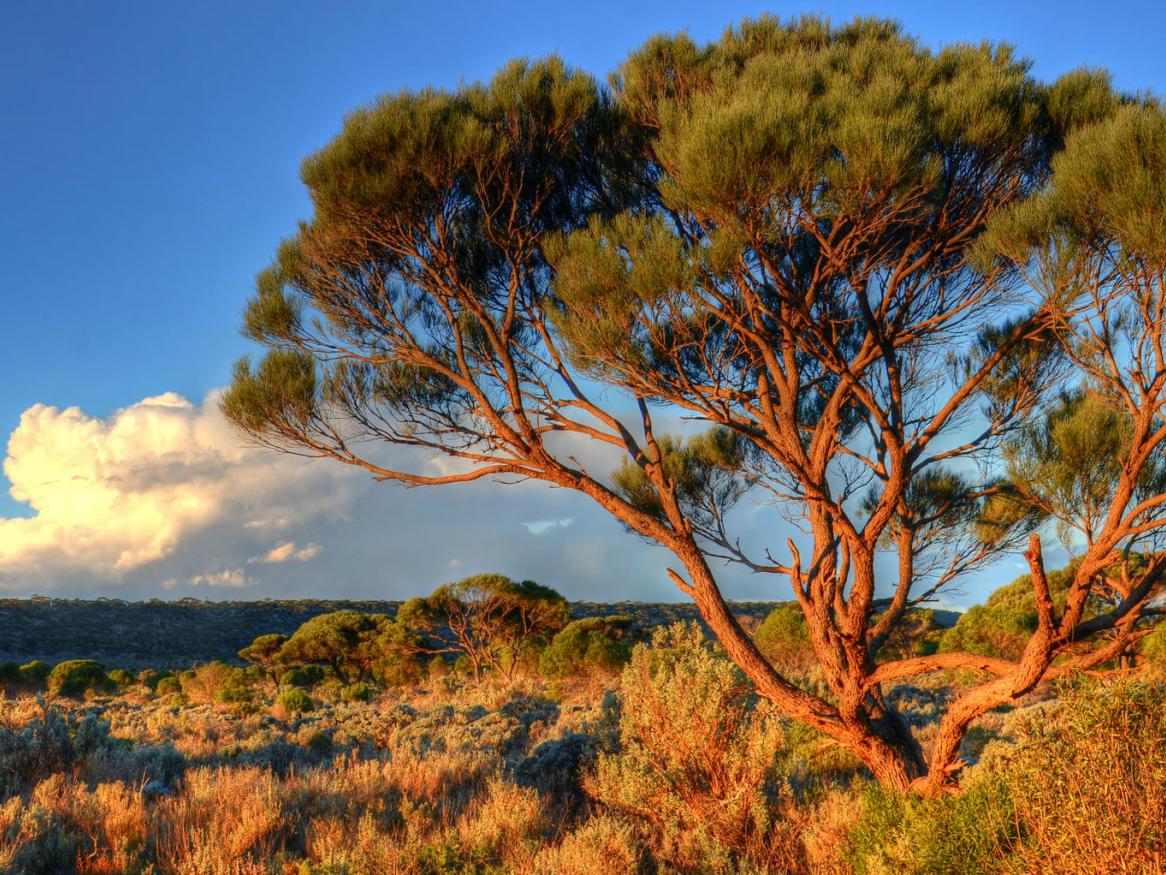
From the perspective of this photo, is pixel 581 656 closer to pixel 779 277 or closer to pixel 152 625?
pixel 779 277

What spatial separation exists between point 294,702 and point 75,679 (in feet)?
42.0

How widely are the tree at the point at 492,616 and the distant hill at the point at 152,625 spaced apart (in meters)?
9.10

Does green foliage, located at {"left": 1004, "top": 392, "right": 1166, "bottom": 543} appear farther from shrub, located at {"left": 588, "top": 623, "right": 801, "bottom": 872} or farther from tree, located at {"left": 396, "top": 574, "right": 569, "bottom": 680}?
tree, located at {"left": 396, "top": 574, "right": 569, "bottom": 680}

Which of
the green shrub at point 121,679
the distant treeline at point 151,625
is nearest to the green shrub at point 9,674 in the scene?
the green shrub at point 121,679

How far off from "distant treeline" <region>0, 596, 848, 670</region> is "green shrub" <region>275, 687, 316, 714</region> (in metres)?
21.1

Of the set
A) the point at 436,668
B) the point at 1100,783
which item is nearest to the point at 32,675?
the point at 436,668

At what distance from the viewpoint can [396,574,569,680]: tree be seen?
995 inches

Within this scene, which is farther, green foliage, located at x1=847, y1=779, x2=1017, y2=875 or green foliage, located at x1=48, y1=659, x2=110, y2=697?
green foliage, located at x1=48, y1=659, x2=110, y2=697

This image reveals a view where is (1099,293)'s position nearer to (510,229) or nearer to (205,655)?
(510,229)

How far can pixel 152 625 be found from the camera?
41500 mm

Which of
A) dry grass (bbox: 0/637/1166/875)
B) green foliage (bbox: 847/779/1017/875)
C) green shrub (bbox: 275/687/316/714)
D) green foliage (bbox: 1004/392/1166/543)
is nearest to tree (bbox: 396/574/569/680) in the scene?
green shrub (bbox: 275/687/316/714)

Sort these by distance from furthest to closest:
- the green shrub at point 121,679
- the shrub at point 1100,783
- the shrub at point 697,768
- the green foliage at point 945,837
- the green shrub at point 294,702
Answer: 1. the green shrub at point 121,679
2. the green shrub at point 294,702
3. the shrub at point 697,768
4. the green foliage at point 945,837
5. the shrub at point 1100,783

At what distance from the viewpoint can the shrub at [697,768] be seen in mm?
6031

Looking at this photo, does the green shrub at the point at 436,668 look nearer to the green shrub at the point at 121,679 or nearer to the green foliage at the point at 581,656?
the green foliage at the point at 581,656
